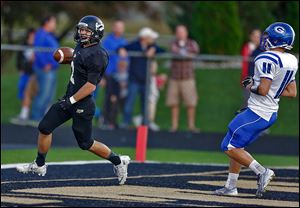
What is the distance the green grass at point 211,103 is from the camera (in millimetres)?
20750

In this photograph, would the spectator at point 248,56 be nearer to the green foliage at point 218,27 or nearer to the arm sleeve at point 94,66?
the green foliage at point 218,27

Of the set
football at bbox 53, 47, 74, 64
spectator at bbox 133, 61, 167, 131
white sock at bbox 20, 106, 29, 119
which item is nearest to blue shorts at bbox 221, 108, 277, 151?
football at bbox 53, 47, 74, 64

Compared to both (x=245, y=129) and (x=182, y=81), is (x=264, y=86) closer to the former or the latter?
(x=245, y=129)

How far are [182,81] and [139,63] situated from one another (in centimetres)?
109

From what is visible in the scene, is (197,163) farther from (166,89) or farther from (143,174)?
(166,89)

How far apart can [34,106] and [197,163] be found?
4760 millimetres

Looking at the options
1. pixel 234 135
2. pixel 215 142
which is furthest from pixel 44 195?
pixel 215 142

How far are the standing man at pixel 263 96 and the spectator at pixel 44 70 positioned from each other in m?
8.65

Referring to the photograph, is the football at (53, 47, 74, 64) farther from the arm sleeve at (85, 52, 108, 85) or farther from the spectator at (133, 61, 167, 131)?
the spectator at (133, 61, 167, 131)

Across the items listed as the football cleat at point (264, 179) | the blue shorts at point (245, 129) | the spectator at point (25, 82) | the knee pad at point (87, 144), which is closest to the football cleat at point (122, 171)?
the knee pad at point (87, 144)

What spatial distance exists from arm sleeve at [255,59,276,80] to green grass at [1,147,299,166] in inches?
197

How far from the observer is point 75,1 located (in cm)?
2720

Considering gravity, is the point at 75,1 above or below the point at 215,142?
above

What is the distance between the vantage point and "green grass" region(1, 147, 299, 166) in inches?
631
